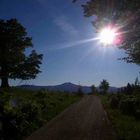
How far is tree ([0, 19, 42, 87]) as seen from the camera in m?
34.6

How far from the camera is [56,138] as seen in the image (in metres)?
11.5

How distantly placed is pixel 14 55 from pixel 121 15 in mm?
23417

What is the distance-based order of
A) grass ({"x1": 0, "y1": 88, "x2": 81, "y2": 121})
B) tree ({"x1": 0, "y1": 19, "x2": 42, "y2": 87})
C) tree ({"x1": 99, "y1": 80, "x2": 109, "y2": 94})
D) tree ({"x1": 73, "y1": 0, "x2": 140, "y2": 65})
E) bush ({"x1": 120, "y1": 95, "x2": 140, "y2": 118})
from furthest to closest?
tree ({"x1": 99, "y1": 80, "x2": 109, "y2": 94})
tree ({"x1": 0, "y1": 19, "x2": 42, "y2": 87})
bush ({"x1": 120, "y1": 95, "x2": 140, "y2": 118})
grass ({"x1": 0, "y1": 88, "x2": 81, "y2": 121})
tree ({"x1": 73, "y1": 0, "x2": 140, "y2": 65})

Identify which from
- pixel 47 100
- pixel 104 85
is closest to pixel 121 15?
pixel 47 100

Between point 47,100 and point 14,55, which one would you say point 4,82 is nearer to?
point 14,55

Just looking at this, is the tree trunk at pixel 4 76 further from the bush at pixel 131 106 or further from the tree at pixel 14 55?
the bush at pixel 131 106

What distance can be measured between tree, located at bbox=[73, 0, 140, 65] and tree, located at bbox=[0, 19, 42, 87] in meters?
20.0

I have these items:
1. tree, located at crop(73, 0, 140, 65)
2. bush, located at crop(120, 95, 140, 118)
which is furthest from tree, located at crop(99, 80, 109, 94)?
tree, located at crop(73, 0, 140, 65)

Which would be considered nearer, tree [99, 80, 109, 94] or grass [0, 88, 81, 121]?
grass [0, 88, 81, 121]

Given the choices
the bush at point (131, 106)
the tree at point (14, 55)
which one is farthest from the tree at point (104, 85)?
the bush at point (131, 106)

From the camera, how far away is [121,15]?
13.8m

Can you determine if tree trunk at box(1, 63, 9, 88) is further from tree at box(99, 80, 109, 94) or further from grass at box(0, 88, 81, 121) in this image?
tree at box(99, 80, 109, 94)

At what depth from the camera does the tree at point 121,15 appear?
43.2ft

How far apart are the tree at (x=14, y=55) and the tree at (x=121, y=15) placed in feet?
65.6
